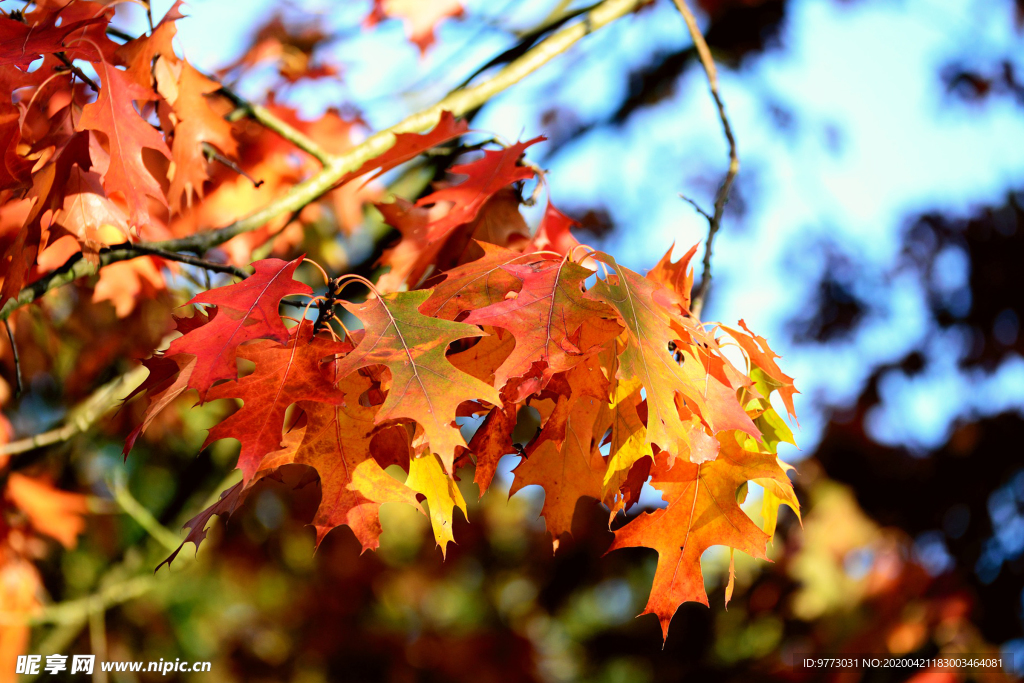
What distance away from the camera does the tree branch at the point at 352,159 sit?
1183 mm

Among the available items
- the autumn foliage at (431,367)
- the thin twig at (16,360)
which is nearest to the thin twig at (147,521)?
the thin twig at (16,360)

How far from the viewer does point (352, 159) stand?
1553 millimetres

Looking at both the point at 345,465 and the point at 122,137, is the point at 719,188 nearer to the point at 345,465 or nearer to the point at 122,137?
the point at 345,465

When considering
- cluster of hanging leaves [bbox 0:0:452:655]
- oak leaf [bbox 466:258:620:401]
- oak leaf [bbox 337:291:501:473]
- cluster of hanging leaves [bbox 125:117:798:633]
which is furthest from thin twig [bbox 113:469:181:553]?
oak leaf [bbox 466:258:620:401]

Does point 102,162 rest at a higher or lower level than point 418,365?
higher

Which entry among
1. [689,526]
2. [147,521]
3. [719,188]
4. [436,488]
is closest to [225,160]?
[436,488]

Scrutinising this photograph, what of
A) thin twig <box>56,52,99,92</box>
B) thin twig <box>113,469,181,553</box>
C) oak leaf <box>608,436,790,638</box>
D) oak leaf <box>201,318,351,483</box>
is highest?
thin twig <box>56,52,99,92</box>

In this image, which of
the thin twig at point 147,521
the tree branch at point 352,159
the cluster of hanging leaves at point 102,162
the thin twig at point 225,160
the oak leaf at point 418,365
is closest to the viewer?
the oak leaf at point 418,365

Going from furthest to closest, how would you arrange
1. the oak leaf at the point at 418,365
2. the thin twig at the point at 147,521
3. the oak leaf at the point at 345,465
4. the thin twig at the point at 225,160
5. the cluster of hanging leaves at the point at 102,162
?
the thin twig at the point at 147,521
the thin twig at the point at 225,160
the cluster of hanging leaves at the point at 102,162
the oak leaf at the point at 345,465
the oak leaf at the point at 418,365

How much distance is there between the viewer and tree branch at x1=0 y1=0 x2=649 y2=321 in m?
1.18

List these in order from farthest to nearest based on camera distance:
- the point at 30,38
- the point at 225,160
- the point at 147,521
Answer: the point at 147,521 → the point at 225,160 → the point at 30,38

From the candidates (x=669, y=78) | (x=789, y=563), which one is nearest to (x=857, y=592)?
(x=789, y=563)

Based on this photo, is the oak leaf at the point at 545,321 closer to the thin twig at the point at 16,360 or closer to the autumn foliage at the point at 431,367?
the autumn foliage at the point at 431,367

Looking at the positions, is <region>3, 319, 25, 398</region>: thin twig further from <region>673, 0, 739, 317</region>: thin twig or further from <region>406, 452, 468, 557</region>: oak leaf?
<region>673, 0, 739, 317</region>: thin twig
